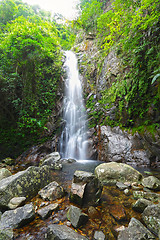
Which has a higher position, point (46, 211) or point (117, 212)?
point (46, 211)

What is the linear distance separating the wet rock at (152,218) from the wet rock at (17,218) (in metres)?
1.88

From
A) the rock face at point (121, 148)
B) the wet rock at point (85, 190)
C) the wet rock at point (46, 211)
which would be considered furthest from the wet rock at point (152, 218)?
the rock face at point (121, 148)

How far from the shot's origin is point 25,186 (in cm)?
262

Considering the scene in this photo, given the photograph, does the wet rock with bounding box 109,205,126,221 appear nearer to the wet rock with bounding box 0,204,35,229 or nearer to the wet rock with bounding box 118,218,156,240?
the wet rock with bounding box 118,218,156,240

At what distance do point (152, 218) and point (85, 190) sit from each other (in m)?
1.19

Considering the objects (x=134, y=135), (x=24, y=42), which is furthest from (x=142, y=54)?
(x=24, y=42)

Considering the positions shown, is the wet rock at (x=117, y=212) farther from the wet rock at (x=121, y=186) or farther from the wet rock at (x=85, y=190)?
the wet rock at (x=121, y=186)

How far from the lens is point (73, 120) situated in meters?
10.9

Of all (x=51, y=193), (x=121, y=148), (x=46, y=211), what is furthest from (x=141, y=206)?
(x=121, y=148)

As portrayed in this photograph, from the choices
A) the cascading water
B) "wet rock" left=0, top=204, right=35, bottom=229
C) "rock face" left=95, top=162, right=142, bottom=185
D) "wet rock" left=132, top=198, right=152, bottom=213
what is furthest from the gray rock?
the cascading water

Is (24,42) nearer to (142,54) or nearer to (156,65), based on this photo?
(142,54)

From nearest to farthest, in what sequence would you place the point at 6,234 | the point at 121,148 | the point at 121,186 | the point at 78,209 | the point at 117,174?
1. the point at 6,234
2. the point at 78,209
3. the point at 121,186
4. the point at 117,174
5. the point at 121,148

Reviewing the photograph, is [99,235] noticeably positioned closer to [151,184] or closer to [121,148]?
[151,184]

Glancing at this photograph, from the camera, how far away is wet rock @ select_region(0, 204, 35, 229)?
1.74m
